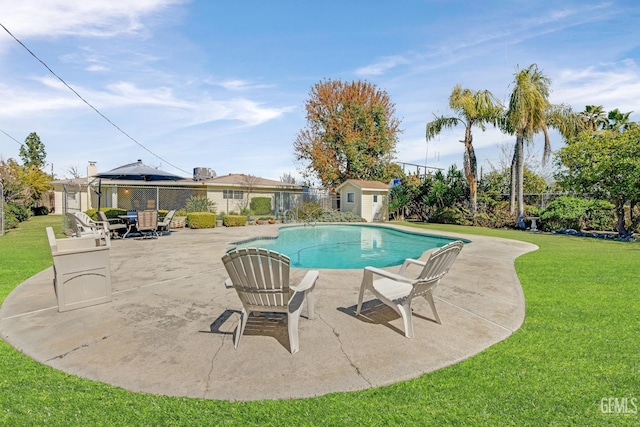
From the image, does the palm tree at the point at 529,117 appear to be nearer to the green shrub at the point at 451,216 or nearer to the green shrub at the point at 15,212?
the green shrub at the point at 451,216

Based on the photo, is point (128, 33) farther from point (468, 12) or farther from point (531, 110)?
point (531, 110)

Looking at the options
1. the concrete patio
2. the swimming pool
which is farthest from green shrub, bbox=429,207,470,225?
the concrete patio

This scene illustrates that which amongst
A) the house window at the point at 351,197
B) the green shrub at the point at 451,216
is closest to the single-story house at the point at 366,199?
→ the house window at the point at 351,197

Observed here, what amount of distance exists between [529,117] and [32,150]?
199ft

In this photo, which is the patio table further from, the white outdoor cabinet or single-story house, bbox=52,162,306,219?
single-story house, bbox=52,162,306,219

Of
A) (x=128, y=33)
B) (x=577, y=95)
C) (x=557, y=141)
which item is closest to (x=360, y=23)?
(x=128, y=33)

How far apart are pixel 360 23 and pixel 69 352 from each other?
45.7 feet

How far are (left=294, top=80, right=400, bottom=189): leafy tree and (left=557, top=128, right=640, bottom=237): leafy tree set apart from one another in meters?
13.2

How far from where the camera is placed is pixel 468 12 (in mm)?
11156

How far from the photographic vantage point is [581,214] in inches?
558

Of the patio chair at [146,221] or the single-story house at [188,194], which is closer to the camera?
the patio chair at [146,221]

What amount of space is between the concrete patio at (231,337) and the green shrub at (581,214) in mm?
11726

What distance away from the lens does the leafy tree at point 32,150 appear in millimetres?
46959

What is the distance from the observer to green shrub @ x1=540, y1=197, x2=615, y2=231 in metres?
14.2
